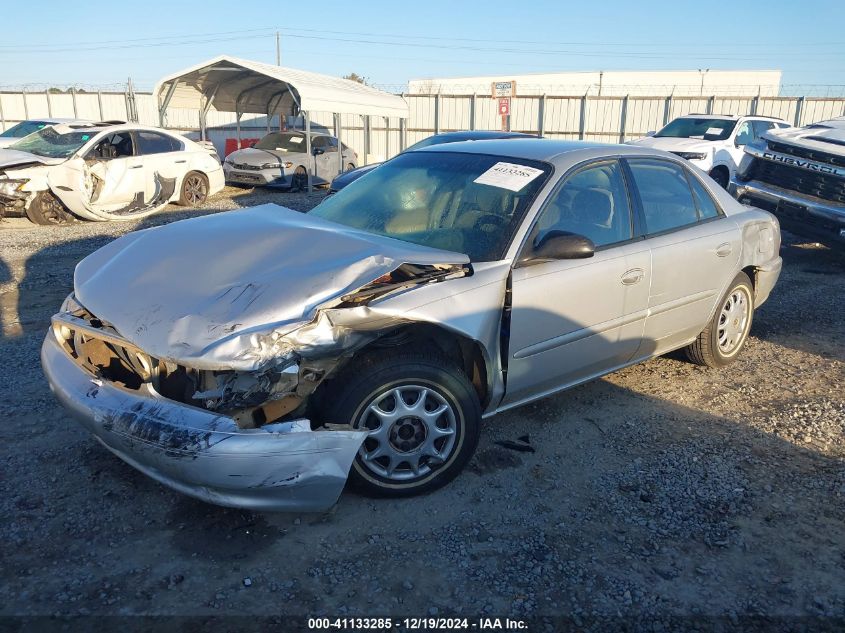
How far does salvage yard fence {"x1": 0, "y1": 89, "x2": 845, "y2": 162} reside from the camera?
22.1 metres

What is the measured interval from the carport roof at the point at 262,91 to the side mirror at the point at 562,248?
12583 millimetres

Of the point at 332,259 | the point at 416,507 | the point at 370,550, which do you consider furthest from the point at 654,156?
the point at 370,550

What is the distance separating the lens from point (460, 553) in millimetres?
2725

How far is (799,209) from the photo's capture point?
7.90 metres

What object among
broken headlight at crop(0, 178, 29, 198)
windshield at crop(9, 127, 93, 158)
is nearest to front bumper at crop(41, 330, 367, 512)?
broken headlight at crop(0, 178, 29, 198)

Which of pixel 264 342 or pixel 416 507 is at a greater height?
pixel 264 342

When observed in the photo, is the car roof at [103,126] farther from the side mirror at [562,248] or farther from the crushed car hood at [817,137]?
the crushed car hood at [817,137]

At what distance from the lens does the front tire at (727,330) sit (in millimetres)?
4688

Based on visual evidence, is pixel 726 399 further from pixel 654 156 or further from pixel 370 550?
pixel 370 550

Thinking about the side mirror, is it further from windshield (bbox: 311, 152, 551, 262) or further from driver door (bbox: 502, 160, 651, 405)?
windshield (bbox: 311, 152, 551, 262)

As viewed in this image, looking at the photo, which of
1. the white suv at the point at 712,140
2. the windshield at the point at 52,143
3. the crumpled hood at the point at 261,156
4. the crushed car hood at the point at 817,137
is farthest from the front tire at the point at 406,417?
the crumpled hood at the point at 261,156

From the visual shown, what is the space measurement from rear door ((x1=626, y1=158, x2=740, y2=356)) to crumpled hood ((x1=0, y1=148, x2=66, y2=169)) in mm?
9199

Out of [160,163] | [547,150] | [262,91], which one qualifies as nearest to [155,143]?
[160,163]

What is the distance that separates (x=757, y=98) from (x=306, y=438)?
77.7 ft
